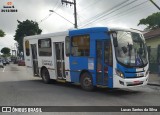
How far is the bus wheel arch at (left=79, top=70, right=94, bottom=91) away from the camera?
13.0 metres

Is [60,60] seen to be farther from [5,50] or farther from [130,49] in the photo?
[5,50]

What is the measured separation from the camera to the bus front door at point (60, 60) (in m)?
15.1

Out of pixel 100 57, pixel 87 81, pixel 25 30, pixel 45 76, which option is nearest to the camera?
Result: pixel 100 57

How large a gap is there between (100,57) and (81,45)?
1.57 metres

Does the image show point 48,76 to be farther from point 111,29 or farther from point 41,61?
point 111,29

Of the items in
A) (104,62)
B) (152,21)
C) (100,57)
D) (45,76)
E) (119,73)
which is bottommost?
(45,76)

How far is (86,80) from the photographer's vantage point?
43.6 ft

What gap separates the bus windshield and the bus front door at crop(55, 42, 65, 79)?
4.15 meters

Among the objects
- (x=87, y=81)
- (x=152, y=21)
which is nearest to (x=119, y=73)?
(x=87, y=81)

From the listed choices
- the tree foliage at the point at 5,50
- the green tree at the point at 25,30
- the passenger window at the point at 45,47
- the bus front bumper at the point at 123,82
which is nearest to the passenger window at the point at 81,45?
the bus front bumper at the point at 123,82

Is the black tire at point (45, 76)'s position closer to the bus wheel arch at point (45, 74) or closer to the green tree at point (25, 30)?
the bus wheel arch at point (45, 74)

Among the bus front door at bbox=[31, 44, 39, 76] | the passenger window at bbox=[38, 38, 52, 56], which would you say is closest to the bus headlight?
→ the passenger window at bbox=[38, 38, 52, 56]

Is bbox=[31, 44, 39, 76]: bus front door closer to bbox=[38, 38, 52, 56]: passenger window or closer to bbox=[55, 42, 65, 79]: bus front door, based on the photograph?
bbox=[38, 38, 52, 56]: passenger window

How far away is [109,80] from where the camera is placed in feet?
38.9
